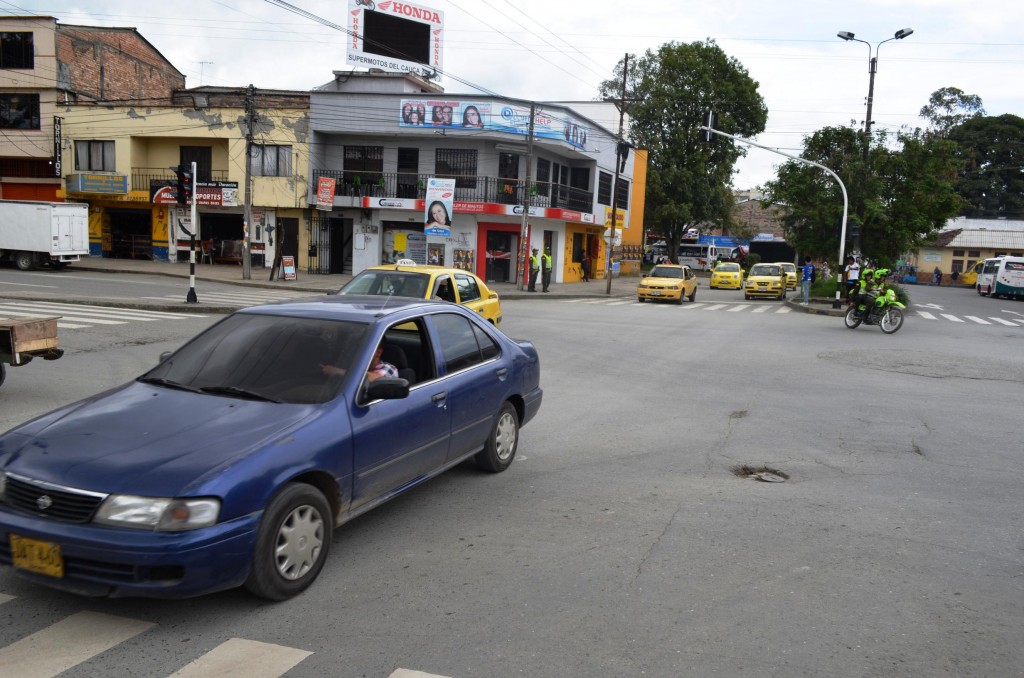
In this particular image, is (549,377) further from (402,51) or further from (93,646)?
(402,51)

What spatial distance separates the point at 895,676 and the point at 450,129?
34.2 metres

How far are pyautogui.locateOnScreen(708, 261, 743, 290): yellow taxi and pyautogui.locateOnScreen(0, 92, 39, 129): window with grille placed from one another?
36350 millimetres

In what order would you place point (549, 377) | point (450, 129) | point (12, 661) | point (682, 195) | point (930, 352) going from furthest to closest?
point (682, 195), point (450, 129), point (930, 352), point (549, 377), point (12, 661)

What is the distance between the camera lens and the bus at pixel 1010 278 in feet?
138

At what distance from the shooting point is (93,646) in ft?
12.1

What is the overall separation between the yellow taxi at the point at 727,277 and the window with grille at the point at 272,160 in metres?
23.9

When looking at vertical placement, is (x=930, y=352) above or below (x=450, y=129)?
below

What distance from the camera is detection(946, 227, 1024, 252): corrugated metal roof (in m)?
63.2

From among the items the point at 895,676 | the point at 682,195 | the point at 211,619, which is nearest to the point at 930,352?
the point at 895,676

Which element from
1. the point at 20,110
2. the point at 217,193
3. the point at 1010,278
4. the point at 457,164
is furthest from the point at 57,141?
the point at 1010,278

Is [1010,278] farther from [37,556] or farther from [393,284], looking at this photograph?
[37,556]

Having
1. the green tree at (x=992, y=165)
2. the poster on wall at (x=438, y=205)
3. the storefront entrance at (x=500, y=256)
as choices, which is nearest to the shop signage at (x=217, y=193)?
the poster on wall at (x=438, y=205)

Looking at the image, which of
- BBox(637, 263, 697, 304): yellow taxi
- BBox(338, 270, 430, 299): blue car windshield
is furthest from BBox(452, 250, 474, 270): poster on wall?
BBox(338, 270, 430, 299): blue car windshield

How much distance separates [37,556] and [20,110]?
142 feet
